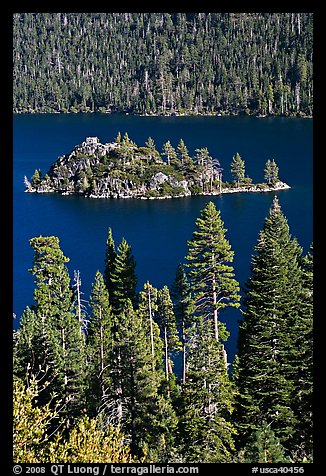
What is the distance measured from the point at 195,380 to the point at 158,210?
248 feet

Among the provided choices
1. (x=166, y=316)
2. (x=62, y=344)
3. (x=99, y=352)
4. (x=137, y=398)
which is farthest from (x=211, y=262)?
(x=166, y=316)

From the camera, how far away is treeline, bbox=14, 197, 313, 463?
1942 cm

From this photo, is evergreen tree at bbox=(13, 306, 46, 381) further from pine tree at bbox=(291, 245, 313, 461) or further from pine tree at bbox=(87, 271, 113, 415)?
pine tree at bbox=(291, 245, 313, 461)

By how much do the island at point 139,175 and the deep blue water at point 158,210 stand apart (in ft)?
10.5

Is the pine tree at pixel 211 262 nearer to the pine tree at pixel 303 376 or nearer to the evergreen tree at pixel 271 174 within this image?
the pine tree at pixel 303 376

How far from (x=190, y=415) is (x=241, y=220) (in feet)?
212

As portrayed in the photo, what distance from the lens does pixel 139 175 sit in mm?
114625

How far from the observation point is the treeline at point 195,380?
19.4 meters

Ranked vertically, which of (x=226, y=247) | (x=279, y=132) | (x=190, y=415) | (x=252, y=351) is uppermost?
(x=279, y=132)

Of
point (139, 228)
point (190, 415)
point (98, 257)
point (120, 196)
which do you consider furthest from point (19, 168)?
point (190, 415)

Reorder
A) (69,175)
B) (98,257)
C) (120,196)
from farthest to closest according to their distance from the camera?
(69,175)
(120,196)
(98,257)

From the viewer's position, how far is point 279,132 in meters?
161
